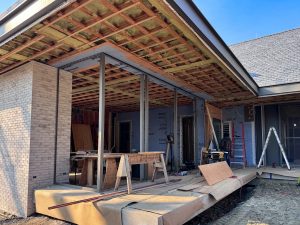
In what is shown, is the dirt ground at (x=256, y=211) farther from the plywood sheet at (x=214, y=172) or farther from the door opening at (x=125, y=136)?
the door opening at (x=125, y=136)

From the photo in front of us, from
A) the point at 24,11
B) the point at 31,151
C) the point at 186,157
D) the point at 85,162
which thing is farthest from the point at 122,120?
the point at 24,11

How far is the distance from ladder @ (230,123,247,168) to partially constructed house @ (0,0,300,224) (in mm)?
40

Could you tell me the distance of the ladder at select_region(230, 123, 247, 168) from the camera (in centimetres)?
1005

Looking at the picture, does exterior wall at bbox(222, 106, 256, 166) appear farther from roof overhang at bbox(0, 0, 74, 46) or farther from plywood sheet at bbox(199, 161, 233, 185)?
roof overhang at bbox(0, 0, 74, 46)

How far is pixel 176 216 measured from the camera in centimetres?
371

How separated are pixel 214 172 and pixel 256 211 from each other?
1279mm

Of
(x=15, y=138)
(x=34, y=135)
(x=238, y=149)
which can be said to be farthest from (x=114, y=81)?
(x=238, y=149)

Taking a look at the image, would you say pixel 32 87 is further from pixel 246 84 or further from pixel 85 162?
pixel 246 84

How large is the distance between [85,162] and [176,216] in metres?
3.18

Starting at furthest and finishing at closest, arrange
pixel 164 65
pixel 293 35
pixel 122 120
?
pixel 122 120 < pixel 293 35 < pixel 164 65

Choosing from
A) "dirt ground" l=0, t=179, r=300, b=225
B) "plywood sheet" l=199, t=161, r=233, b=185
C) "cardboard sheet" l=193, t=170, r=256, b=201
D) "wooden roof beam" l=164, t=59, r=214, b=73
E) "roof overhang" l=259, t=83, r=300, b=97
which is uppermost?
"wooden roof beam" l=164, t=59, r=214, b=73

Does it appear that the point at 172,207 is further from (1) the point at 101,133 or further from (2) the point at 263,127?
(2) the point at 263,127

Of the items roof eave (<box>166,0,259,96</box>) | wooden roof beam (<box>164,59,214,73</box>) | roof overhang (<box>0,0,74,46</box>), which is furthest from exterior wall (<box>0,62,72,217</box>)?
roof eave (<box>166,0,259,96</box>)

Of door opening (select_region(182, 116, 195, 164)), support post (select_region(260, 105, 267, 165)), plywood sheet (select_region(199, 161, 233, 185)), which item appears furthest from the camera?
door opening (select_region(182, 116, 195, 164))
